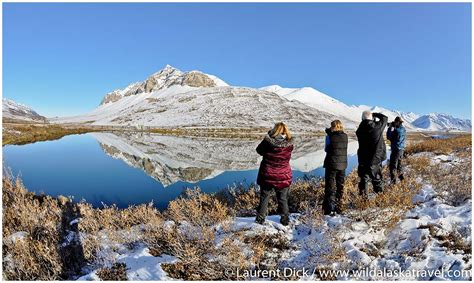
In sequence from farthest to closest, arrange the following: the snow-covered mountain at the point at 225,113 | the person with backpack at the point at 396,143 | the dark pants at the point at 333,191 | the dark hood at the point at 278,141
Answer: the snow-covered mountain at the point at 225,113 → the person with backpack at the point at 396,143 → the dark pants at the point at 333,191 → the dark hood at the point at 278,141

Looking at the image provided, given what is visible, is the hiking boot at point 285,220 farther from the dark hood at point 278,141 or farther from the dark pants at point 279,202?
the dark hood at point 278,141

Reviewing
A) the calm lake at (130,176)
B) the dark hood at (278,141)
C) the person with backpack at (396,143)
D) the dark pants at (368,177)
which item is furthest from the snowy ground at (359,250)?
the calm lake at (130,176)

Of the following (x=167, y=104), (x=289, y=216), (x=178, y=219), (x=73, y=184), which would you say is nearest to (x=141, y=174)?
(x=73, y=184)

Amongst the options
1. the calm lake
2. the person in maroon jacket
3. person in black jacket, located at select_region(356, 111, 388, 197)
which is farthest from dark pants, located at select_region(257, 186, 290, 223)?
the calm lake

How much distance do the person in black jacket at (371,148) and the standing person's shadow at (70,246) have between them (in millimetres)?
6197

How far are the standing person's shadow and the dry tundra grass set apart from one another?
0.05 feet

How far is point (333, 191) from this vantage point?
7.16m

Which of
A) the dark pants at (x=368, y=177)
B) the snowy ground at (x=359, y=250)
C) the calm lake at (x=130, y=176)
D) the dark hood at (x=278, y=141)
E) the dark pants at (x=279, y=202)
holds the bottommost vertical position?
the calm lake at (x=130, y=176)

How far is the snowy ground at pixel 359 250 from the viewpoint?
5.06 meters

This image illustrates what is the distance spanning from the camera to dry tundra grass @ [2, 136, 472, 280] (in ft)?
17.6

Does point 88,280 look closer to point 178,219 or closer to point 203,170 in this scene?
point 178,219

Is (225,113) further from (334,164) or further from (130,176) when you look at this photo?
(334,164)

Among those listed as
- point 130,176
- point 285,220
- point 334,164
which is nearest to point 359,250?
point 285,220

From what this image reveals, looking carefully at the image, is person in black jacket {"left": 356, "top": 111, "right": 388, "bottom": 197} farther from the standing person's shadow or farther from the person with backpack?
the standing person's shadow
